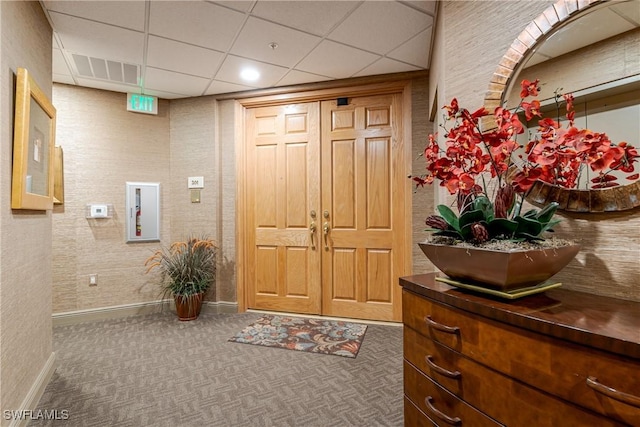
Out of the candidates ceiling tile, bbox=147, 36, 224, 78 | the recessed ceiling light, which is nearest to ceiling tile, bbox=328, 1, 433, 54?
the recessed ceiling light

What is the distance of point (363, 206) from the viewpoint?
3.28 metres

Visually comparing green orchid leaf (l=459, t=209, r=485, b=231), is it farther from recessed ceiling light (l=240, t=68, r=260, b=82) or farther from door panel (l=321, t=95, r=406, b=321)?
recessed ceiling light (l=240, t=68, r=260, b=82)

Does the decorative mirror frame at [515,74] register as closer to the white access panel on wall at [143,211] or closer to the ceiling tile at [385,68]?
the ceiling tile at [385,68]

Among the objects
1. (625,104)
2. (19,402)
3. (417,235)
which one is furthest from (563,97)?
(19,402)

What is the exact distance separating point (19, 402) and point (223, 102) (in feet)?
10.2

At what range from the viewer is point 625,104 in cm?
100

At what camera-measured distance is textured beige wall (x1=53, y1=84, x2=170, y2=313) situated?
10.6ft

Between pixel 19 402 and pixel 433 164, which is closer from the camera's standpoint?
pixel 433 164

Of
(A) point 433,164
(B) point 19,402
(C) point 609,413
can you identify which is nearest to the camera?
(C) point 609,413

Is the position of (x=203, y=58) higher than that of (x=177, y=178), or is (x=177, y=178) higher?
(x=203, y=58)

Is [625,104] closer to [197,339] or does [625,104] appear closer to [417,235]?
[417,235]

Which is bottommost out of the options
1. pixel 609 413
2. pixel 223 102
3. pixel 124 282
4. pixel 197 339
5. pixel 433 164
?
pixel 197 339

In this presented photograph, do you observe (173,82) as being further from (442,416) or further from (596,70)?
(442,416)

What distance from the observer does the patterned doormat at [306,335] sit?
2.65m
